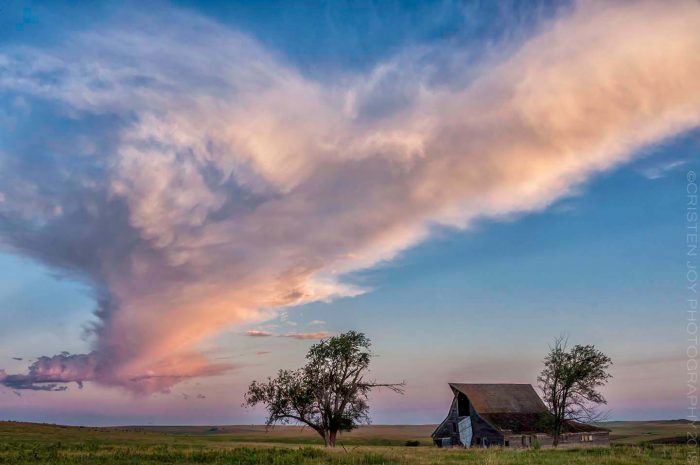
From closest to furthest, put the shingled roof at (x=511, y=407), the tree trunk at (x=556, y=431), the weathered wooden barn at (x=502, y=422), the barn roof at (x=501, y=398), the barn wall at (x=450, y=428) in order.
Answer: the tree trunk at (x=556, y=431) → the weathered wooden barn at (x=502, y=422) → the shingled roof at (x=511, y=407) → the barn roof at (x=501, y=398) → the barn wall at (x=450, y=428)

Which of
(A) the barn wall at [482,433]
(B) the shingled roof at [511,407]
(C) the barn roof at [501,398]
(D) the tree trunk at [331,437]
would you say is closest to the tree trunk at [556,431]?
(B) the shingled roof at [511,407]

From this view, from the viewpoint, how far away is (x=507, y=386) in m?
71.9

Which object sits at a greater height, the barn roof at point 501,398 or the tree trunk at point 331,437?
the barn roof at point 501,398

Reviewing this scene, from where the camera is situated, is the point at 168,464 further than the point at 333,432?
No

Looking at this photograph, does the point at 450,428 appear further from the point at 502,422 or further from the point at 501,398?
the point at 502,422

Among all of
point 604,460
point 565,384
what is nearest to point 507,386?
point 565,384

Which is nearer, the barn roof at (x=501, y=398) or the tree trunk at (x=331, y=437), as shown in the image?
the tree trunk at (x=331, y=437)

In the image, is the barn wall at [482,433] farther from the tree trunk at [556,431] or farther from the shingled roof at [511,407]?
the tree trunk at [556,431]

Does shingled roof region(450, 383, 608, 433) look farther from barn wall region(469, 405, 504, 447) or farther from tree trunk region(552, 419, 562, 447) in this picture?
tree trunk region(552, 419, 562, 447)

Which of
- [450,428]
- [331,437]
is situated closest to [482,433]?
[450,428]

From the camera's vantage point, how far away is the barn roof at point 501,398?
2606 inches

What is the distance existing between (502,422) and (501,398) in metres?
5.79

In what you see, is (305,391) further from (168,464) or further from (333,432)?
(168,464)

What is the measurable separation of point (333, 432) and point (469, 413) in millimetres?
16833
